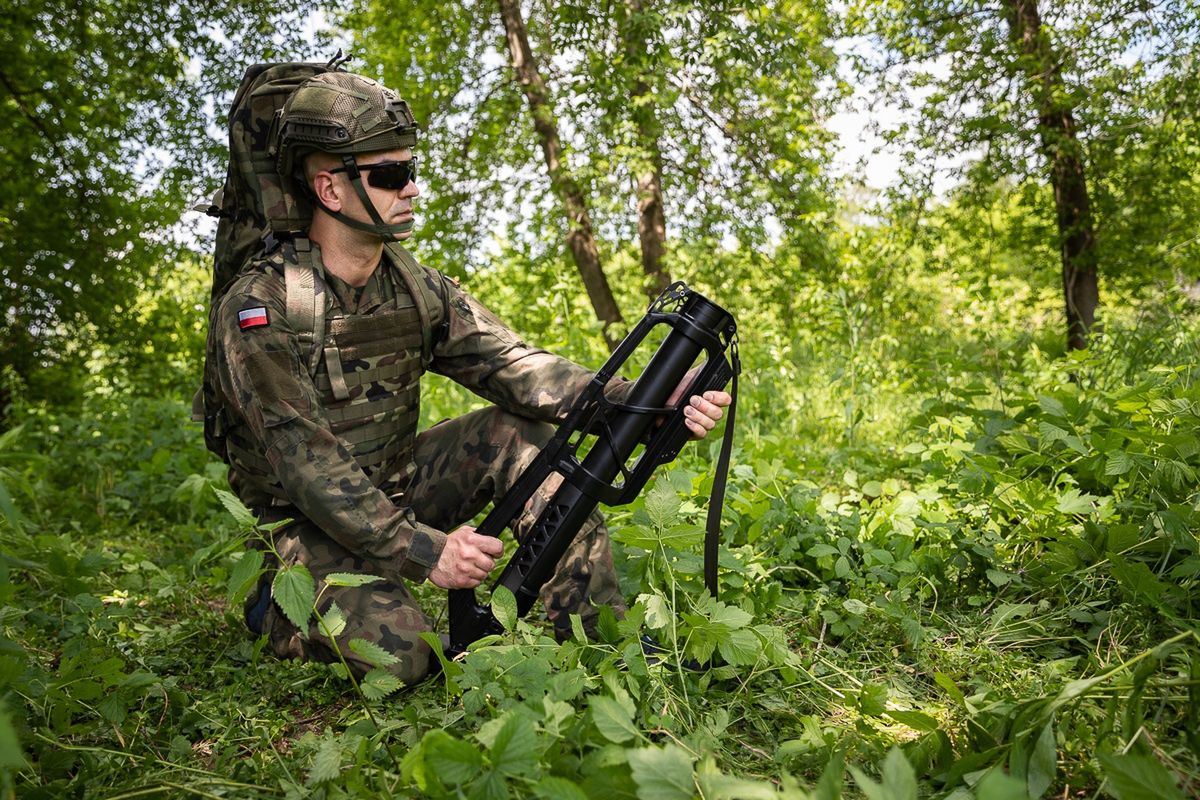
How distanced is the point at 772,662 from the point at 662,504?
0.57 meters

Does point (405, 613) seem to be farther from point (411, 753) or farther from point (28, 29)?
point (28, 29)

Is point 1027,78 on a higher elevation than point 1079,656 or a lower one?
higher

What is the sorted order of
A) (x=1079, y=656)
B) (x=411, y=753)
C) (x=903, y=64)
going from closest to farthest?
(x=411, y=753) → (x=1079, y=656) → (x=903, y=64)

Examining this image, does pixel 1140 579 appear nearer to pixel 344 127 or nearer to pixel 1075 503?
pixel 1075 503

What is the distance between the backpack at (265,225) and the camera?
2.66 metres

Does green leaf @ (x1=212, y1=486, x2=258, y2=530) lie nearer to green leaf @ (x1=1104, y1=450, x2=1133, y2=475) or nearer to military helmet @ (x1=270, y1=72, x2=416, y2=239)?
military helmet @ (x1=270, y1=72, x2=416, y2=239)

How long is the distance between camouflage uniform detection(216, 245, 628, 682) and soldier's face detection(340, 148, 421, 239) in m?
0.22

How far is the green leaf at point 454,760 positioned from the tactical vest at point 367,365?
1.45 m

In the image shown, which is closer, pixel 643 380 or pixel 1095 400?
pixel 643 380

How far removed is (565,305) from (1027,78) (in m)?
4.85

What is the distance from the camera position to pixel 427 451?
123 inches

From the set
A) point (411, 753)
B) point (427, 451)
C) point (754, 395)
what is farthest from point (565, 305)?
point (411, 753)

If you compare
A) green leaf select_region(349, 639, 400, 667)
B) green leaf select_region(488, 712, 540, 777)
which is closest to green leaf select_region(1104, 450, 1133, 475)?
green leaf select_region(488, 712, 540, 777)

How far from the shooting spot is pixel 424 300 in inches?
115
